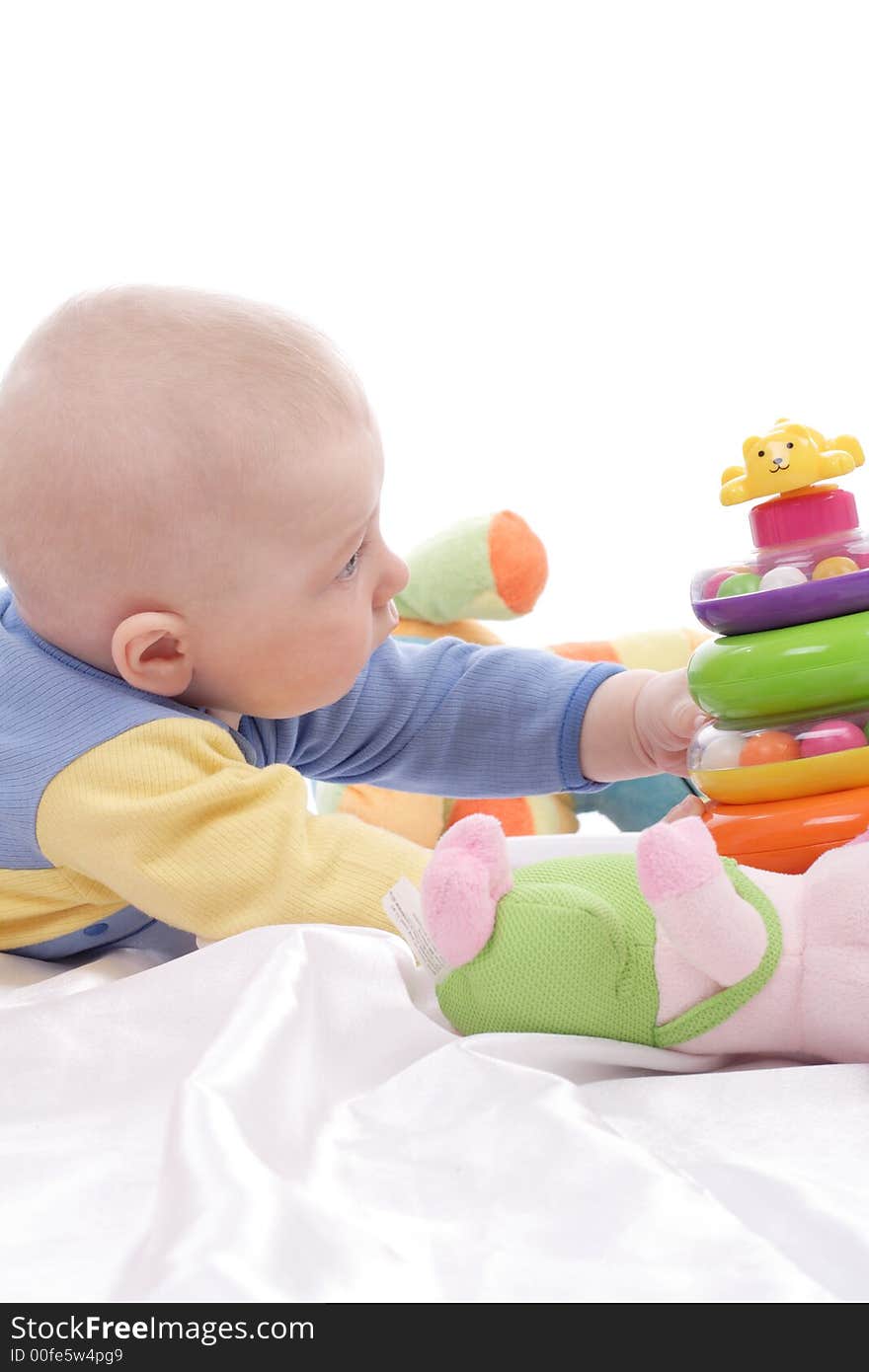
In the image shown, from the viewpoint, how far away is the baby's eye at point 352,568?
3.15 feet

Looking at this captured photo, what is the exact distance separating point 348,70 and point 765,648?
1.75 m

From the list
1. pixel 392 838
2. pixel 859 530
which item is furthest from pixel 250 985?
pixel 859 530

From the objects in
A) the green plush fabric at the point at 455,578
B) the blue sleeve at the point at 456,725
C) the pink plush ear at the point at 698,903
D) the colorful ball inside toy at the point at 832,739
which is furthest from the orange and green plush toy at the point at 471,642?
the pink plush ear at the point at 698,903

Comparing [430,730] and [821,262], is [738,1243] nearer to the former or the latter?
[430,730]

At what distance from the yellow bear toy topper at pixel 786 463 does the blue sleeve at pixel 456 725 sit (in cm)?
34

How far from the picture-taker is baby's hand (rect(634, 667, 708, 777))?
1035mm

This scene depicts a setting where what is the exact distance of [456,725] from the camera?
1193mm

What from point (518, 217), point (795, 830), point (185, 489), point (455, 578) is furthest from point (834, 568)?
point (518, 217)

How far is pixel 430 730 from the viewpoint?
1200mm

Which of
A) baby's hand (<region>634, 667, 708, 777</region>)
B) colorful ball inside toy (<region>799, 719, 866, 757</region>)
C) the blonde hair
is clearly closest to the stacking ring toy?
colorful ball inside toy (<region>799, 719, 866, 757</region>)

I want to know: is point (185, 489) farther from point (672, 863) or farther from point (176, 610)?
point (672, 863)

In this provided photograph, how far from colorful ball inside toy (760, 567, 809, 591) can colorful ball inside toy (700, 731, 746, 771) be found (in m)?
0.09

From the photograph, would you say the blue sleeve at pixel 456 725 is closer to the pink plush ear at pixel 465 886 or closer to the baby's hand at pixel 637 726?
the baby's hand at pixel 637 726

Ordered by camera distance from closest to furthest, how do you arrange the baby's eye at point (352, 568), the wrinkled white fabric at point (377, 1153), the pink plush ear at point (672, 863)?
the wrinkled white fabric at point (377, 1153) < the pink plush ear at point (672, 863) < the baby's eye at point (352, 568)
